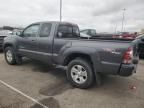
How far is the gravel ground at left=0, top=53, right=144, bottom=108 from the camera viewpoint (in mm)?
3006

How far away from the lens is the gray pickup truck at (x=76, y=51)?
124 inches

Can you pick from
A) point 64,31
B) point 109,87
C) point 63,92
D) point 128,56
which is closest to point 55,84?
point 63,92

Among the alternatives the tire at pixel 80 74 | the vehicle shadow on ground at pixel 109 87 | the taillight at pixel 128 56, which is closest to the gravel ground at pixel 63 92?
the vehicle shadow on ground at pixel 109 87

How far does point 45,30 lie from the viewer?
4.56 m

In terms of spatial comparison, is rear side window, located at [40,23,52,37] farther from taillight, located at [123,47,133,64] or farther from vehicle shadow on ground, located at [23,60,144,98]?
taillight, located at [123,47,133,64]

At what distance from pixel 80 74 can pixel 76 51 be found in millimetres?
647

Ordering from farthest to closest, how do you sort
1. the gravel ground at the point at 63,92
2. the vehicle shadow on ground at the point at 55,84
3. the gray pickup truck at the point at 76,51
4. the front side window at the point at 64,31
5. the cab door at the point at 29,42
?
the cab door at the point at 29,42
the front side window at the point at 64,31
the vehicle shadow on ground at the point at 55,84
the gray pickup truck at the point at 76,51
the gravel ground at the point at 63,92

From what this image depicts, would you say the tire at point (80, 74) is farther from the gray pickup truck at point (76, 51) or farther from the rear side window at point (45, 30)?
the rear side window at point (45, 30)

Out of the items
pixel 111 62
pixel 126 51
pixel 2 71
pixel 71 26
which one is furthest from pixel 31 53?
pixel 126 51

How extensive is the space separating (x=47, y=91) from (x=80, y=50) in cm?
136

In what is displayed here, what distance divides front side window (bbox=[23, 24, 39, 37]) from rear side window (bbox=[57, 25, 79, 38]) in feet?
3.02

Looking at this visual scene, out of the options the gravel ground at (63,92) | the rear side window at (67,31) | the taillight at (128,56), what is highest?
the rear side window at (67,31)

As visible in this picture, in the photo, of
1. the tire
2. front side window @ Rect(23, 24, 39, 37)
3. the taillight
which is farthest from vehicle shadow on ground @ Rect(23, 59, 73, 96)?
the taillight

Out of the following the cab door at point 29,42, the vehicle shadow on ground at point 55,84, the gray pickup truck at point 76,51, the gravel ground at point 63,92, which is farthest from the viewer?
the cab door at point 29,42
